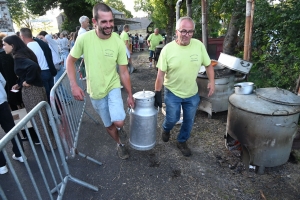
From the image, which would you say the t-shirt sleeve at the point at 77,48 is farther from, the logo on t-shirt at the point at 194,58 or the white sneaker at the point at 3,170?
the white sneaker at the point at 3,170

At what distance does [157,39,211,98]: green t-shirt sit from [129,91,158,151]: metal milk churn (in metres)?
0.41

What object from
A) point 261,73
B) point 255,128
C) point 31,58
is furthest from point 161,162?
point 261,73

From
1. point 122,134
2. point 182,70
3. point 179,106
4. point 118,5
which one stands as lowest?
point 122,134

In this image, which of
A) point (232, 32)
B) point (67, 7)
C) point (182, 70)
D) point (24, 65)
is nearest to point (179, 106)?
point (182, 70)

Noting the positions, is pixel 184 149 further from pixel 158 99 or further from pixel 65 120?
pixel 65 120

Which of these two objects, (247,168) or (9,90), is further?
(9,90)

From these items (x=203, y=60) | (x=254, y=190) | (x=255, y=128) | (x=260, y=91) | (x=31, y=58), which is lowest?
(x=254, y=190)

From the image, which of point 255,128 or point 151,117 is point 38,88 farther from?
point 255,128

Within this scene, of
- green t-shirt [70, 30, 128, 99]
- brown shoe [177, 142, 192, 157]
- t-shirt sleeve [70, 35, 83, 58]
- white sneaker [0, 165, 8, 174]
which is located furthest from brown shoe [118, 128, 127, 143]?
white sneaker [0, 165, 8, 174]

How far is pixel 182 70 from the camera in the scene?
289 centimetres

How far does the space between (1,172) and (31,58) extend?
1.79 metres

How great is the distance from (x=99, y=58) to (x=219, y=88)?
8.72 ft

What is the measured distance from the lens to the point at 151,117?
3.13 m

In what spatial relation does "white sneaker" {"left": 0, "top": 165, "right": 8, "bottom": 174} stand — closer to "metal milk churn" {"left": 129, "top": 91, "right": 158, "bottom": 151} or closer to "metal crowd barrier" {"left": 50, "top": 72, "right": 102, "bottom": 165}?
"metal crowd barrier" {"left": 50, "top": 72, "right": 102, "bottom": 165}
